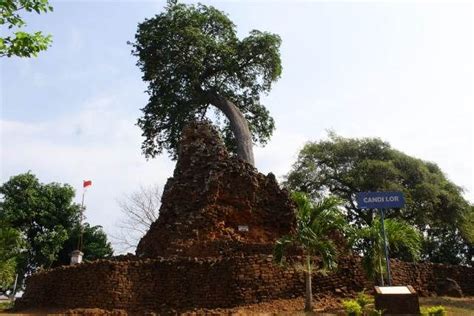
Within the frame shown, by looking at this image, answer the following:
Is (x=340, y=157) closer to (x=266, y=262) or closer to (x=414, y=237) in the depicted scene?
(x=414, y=237)

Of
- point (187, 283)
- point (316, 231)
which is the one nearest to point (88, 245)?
point (187, 283)

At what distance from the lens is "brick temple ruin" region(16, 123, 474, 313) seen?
12.6 meters

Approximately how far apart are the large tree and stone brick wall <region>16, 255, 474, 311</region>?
10.8 m

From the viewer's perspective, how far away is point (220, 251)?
15.2 m

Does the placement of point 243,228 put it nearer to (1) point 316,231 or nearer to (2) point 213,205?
(2) point 213,205

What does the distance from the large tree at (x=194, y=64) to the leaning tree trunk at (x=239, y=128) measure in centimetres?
5

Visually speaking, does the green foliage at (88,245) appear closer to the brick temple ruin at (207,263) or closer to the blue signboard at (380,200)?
the brick temple ruin at (207,263)

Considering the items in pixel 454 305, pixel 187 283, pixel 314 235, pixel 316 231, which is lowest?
pixel 454 305

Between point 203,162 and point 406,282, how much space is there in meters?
8.62

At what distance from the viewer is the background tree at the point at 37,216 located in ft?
102

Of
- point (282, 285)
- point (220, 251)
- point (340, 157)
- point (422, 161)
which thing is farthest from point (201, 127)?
point (422, 161)

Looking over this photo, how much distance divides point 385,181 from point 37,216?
2326 cm

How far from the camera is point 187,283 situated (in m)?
12.8

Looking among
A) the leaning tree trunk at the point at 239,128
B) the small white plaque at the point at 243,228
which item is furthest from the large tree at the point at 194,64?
the small white plaque at the point at 243,228
